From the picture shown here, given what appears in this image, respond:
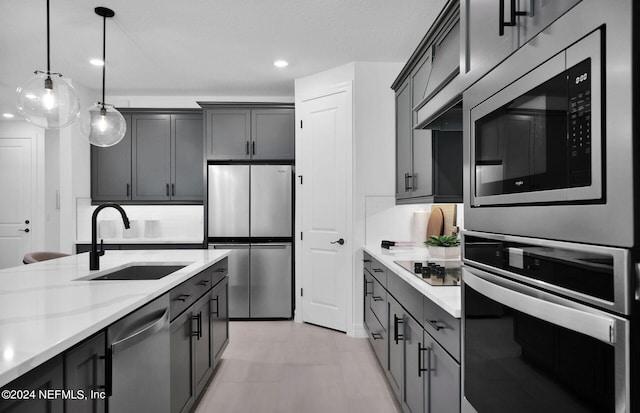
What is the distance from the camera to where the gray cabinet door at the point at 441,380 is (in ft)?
4.56

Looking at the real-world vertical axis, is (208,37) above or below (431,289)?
above

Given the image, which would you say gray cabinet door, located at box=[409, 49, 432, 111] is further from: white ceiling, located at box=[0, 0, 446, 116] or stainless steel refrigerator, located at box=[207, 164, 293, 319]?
stainless steel refrigerator, located at box=[207, 164, 293, 319]

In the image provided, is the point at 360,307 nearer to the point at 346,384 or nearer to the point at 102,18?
→ the point at 346,384

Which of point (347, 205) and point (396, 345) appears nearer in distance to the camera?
point (396, 345)

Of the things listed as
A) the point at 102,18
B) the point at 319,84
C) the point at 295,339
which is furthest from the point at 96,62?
the point at 295,339

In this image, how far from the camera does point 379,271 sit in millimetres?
3012

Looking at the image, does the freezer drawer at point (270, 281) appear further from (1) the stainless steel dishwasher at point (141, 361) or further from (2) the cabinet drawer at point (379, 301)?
(1) the stainless steel dishwasher at point (141, 361)

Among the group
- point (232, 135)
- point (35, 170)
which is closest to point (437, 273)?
point (232, 135)

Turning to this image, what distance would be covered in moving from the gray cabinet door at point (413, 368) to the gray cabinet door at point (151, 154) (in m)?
3.74

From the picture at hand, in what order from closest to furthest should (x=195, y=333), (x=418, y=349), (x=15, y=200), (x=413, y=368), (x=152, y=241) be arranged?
(x=418, y=349) → (x=413, y=368) → (x=195, y=333) → (x=152, y=241) → (x=15, y=200)

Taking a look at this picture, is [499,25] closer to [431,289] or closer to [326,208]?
[431,289]

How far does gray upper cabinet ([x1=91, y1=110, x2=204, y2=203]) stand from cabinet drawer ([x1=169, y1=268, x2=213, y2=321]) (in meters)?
2.50

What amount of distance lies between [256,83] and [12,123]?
14.6 feet

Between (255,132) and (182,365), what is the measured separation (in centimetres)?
307
